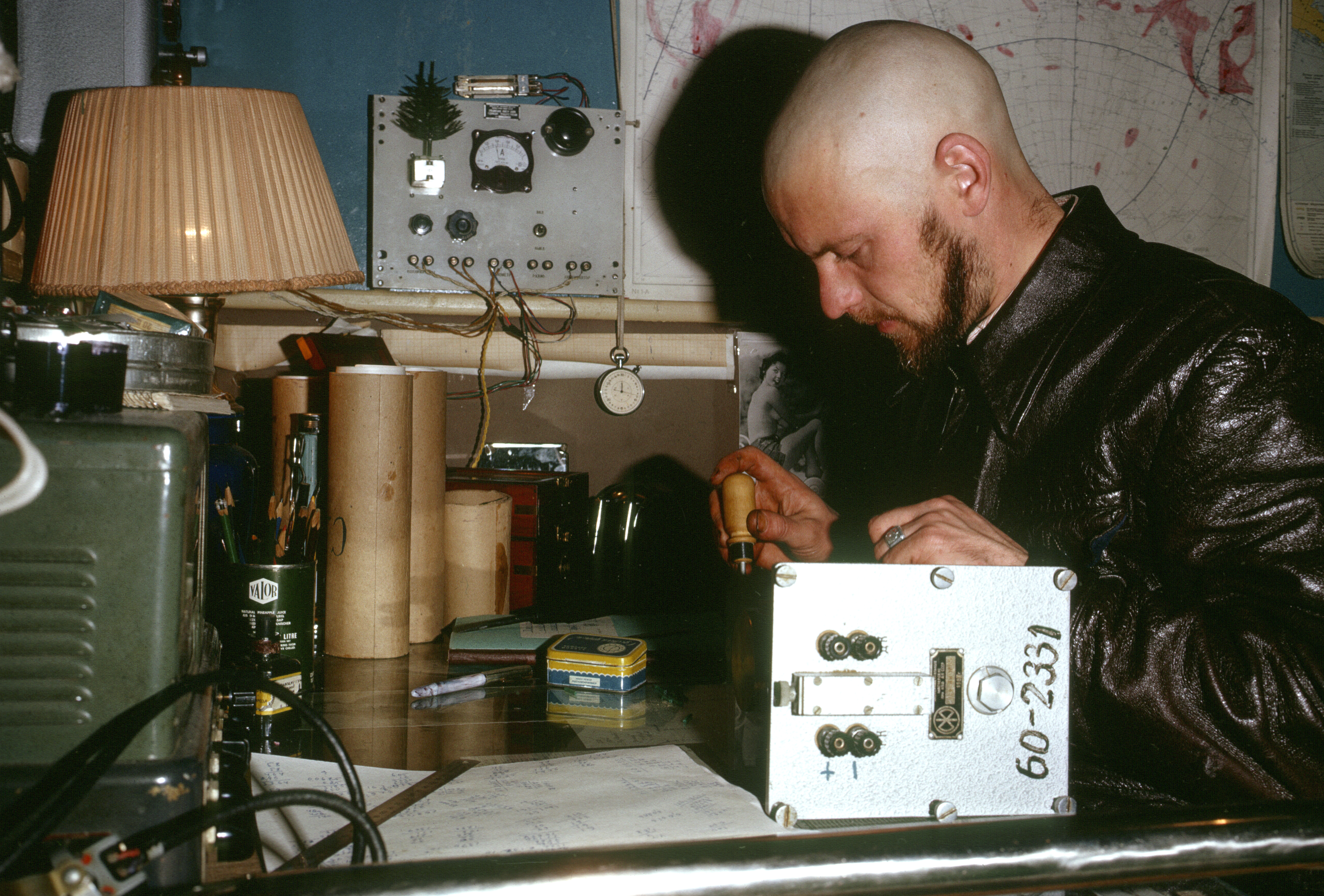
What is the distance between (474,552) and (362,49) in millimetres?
966

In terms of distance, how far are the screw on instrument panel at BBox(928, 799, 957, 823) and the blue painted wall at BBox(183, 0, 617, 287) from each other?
4.59ft

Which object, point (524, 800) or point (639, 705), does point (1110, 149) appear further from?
point (524, 800)

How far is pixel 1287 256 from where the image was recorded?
197 centimetres

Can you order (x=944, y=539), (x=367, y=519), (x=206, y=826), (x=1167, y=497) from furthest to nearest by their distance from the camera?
(x=367, y=519), (x=1167, y=497), (x=944, y=539), (x=206, y=826)

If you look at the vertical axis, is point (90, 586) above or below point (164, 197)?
below

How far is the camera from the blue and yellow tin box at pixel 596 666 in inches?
42.6

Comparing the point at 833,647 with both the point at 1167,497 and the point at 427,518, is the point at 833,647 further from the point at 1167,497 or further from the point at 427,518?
the point at 427,518

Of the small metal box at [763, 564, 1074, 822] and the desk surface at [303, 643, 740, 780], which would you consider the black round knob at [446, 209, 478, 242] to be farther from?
the small metal box at [763, 564, 1074, 822]

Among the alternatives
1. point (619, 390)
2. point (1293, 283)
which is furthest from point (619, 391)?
point (1293, 283)

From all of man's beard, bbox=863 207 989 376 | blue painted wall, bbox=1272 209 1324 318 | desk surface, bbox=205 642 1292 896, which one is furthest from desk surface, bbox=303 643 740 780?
blue painted wall, bbox=1272 209 1324 318

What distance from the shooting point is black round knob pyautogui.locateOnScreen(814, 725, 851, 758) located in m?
0.65

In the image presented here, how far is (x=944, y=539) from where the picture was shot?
2.46ft

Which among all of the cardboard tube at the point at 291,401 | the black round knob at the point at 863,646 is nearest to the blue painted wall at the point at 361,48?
the cardboard tube at the point at 291,401

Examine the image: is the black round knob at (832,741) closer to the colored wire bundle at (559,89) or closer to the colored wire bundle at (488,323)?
the colored wire bundle at (488,323)
